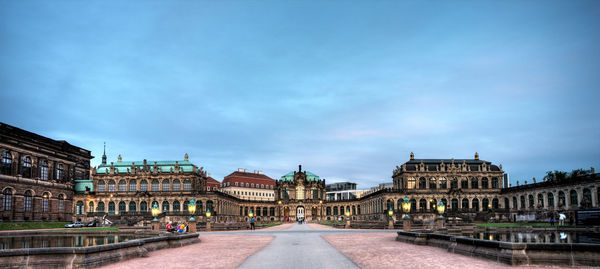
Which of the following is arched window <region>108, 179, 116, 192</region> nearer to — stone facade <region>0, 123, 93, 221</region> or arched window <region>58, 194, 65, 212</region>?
stone facade <region>0, 123, 93, 221</region>

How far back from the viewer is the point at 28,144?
73500 millimetres

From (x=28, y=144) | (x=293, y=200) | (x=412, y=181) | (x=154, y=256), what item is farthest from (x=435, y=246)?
(x=293, y=200)

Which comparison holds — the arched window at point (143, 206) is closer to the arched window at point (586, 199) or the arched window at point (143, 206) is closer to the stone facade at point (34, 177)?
the stone facade at point (34, 177)

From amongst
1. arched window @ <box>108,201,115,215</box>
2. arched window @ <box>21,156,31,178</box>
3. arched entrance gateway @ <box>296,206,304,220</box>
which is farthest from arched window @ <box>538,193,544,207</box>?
arched window @ <box>21,156,31,178</box>

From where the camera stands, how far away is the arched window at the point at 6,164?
2643 inches

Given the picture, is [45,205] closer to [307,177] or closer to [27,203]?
[27,203]

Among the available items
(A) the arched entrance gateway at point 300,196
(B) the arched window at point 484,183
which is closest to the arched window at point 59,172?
(A) the arched entrance gateway at point 300,196

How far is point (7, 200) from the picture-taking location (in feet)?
223

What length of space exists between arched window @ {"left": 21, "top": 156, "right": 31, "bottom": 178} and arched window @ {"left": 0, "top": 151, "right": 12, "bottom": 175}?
307 centimetres

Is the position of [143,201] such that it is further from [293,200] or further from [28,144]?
[293,200]

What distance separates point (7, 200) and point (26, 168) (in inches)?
263

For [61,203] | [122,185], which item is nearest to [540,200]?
[122,185]

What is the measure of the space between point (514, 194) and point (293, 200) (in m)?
58.6

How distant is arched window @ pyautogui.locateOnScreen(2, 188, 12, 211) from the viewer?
67188mm
